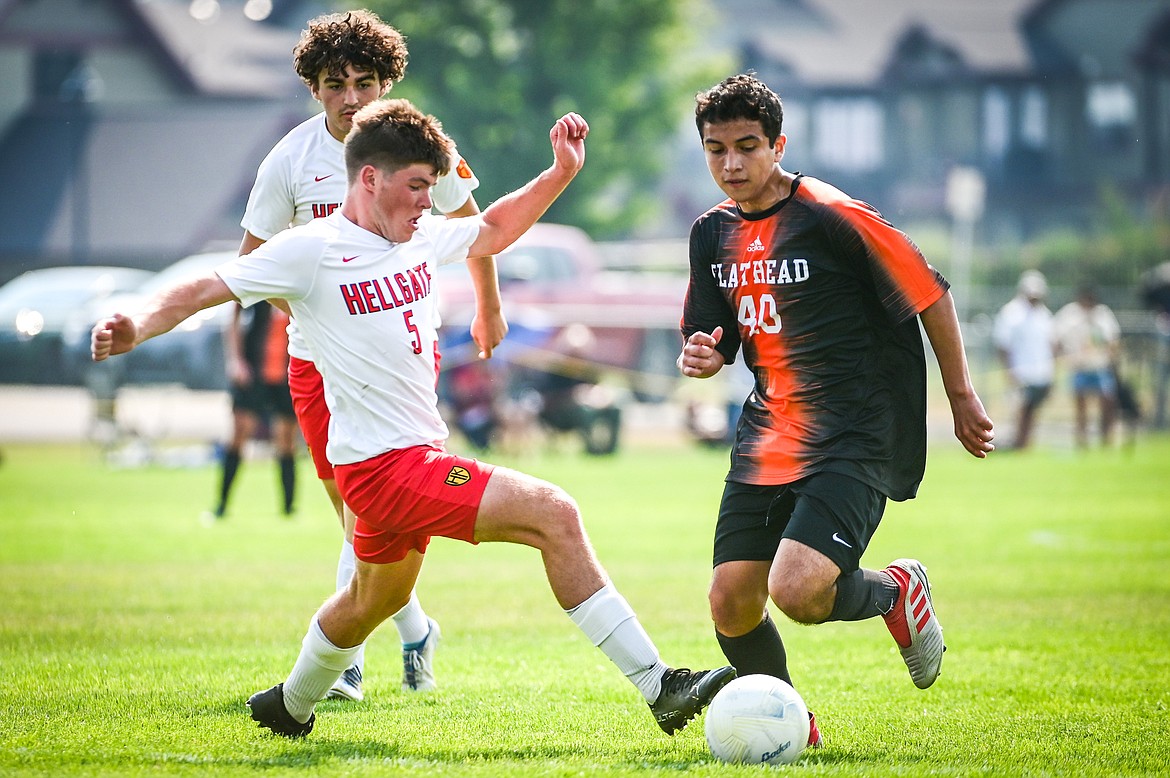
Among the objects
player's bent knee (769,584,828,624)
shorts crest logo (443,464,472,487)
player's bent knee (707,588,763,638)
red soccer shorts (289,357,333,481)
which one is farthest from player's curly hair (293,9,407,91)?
player's bent knee (769,584,828,624)

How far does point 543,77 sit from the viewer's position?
3425 centimetres

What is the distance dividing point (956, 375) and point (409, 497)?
188cm

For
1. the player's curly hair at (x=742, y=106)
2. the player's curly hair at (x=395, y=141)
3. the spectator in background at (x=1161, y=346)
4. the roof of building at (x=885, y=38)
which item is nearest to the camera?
the player's curly hair at (x=395, y=141)

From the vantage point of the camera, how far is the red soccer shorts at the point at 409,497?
4.60m

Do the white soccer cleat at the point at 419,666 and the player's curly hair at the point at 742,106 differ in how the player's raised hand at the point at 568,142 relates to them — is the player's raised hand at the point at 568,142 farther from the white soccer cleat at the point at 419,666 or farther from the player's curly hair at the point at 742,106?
the white soccer cleat at the point at 419,666

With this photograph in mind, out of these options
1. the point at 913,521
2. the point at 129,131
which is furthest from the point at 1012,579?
the point at 129,131

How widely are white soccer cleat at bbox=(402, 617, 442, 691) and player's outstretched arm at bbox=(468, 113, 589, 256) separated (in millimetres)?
1755

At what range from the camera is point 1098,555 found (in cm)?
1055

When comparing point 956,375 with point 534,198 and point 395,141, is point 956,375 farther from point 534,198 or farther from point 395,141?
point 395,141

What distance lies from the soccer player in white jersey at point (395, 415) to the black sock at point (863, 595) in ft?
1.52

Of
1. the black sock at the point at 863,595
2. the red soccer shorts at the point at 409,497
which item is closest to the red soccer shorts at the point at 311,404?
the red soccer shorts at the point at 409,497

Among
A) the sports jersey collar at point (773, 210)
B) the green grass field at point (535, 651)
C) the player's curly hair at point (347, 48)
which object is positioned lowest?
the green grass field at point (535, 651)

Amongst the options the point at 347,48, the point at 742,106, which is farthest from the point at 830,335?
the point at 347,48

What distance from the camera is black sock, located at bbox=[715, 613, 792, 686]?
16.8ft
